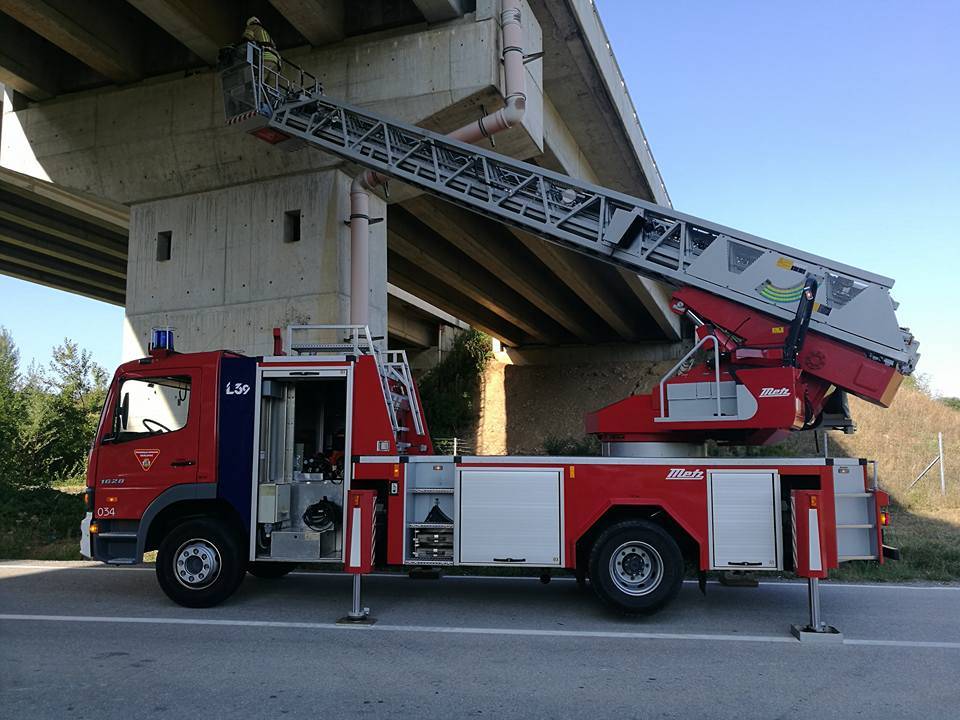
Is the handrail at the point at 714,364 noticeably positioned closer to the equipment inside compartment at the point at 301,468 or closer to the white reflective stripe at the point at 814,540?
the white reflective stripe at the point at 814,540

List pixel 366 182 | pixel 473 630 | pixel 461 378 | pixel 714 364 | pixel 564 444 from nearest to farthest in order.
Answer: pixel 473 630 → pixel 714 364 → pixel 366 182 → pixel 564 444 → pixel 461 378

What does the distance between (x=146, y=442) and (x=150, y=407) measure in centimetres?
37

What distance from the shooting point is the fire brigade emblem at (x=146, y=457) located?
7.79m

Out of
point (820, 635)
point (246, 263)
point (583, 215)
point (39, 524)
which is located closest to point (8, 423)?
point (39, 524)

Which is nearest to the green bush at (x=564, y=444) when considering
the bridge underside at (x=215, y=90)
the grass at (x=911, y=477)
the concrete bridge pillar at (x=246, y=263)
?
the grass at (x=911, y=477)

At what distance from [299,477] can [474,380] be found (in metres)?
27.2

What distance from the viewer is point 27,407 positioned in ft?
83.1

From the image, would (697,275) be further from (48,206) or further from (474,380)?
(474,380)

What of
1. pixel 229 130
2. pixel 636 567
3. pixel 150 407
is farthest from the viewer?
pixel 229 130

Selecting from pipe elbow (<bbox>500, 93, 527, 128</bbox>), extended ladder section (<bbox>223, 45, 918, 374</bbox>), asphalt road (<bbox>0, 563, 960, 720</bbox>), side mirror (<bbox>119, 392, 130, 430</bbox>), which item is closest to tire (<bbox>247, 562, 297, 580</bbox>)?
asphalt road (<bbox>0, 563, 960, 720</bbox>)

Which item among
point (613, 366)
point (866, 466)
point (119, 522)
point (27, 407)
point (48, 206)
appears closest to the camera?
point (866, 466)

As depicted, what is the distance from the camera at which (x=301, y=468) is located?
8.05 metres

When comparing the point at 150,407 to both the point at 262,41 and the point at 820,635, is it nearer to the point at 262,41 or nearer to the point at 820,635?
the point at 262,41

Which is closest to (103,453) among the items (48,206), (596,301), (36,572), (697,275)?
(36,572)
